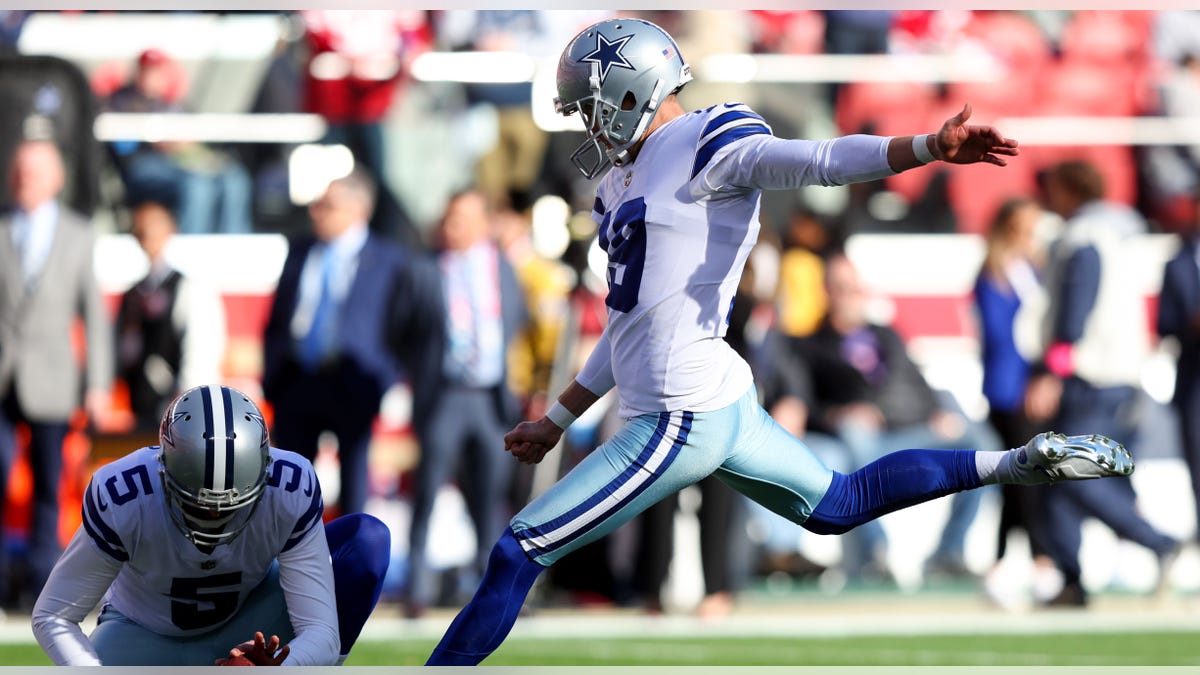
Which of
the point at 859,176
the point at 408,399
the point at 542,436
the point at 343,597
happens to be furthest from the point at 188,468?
the point at 408,399

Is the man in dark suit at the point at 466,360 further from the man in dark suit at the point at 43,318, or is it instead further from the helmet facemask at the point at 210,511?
the helmet facemask at the point at 210,511

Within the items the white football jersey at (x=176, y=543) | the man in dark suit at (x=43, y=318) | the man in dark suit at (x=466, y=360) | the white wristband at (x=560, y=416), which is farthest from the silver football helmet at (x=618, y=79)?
the man in dark suit at (x=43, y=318)

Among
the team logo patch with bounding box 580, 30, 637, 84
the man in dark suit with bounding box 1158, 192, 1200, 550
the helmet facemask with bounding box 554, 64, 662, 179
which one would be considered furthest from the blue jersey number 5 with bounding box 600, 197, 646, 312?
the man in dark suit with bounding box 1158, 192, 1200, 550

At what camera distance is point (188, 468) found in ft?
13.9

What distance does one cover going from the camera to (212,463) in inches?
167

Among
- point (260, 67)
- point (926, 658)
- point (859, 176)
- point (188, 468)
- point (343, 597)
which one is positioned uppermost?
point (260, 67)

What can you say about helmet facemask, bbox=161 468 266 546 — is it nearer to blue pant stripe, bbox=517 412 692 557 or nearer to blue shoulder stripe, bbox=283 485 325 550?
blue shoulder stripe, bbox=283 485 325 550

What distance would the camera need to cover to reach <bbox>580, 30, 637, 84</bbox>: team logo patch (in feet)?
14.8

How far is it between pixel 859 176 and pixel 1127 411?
17.4ft

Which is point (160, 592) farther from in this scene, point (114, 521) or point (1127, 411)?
point (1127, 411)

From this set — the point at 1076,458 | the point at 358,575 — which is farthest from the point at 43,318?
the point at 1076,458

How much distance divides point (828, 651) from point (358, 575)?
2.76 m

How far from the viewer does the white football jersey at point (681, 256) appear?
440 cm

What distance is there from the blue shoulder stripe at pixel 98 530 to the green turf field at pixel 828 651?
2054 millimetres
